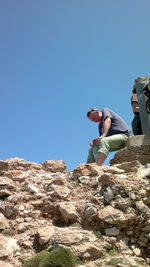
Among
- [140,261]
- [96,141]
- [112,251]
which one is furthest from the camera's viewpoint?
[96,141]

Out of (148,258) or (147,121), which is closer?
(148,258)

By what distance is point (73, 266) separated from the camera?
5766mm

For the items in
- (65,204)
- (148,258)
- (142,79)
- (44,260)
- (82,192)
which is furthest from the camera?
(142,79)

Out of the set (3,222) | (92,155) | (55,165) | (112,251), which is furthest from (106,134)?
(112,251)

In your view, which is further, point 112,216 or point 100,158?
point 100,158

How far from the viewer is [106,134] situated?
419 inches

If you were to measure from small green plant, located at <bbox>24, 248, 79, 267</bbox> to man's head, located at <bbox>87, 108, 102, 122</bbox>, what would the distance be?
5.84 metres

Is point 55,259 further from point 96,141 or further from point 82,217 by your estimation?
point 96,141

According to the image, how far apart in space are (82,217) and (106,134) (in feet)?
13.0

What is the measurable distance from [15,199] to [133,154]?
3921 mm

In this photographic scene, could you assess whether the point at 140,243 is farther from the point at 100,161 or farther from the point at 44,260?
the point at 100,161

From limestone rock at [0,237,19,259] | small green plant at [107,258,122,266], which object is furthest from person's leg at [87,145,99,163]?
small green plant at [107,258,122,266]

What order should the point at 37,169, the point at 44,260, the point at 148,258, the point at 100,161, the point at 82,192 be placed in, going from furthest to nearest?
1. the point at 37,169
2. the point at 100,161
3. the point at 82,192
4. the point at 148,258
5. the point at 44,260

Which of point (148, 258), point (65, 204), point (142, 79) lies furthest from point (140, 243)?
point (142, 79)
